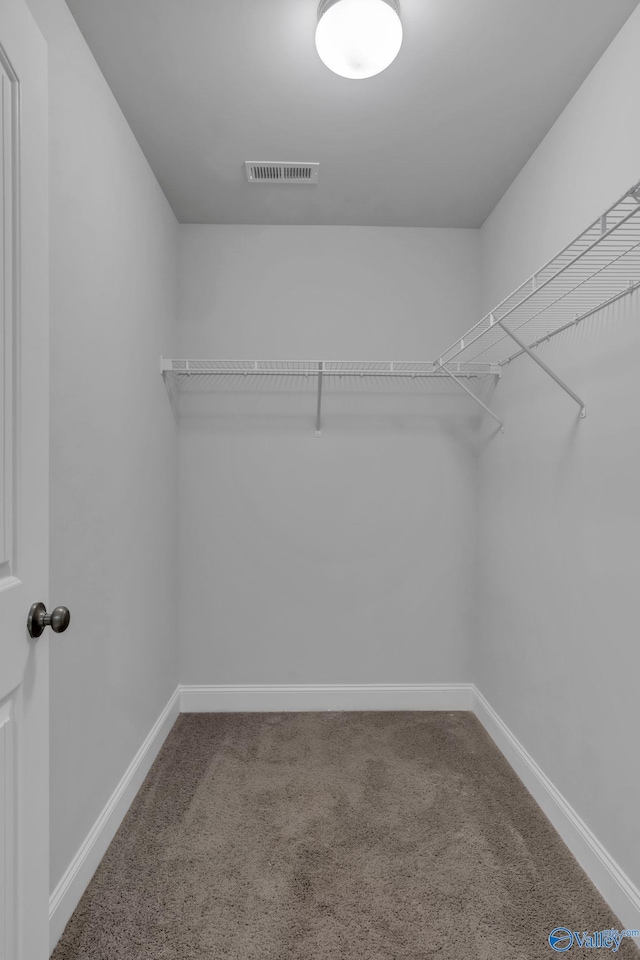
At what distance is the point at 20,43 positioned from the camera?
0.97 metres

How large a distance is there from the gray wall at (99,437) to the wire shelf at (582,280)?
4.11 feet

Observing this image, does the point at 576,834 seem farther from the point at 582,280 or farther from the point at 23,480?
the point at 23,480

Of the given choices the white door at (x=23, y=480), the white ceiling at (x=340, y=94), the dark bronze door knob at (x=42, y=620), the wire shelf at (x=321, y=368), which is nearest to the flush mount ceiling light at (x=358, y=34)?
the white ceiling at (x=340, y=94)

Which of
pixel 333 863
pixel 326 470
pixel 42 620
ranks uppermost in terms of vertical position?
pixel 326 470

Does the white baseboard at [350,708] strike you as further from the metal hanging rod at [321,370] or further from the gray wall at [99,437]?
the metal hanging rod at [321,370]

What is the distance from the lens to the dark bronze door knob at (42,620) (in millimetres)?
1009

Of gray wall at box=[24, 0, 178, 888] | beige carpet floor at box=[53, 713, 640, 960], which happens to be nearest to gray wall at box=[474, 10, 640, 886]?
beige carpet floor at box=[53, 713, 640, 960]

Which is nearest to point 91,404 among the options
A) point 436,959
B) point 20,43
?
point 20,43

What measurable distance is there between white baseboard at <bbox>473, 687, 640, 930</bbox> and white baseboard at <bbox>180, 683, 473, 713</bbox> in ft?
1.24

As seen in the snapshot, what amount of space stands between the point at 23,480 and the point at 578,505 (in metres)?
1.64

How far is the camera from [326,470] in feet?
9.37

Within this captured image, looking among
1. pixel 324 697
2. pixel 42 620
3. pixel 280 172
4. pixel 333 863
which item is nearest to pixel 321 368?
pixel 280 172

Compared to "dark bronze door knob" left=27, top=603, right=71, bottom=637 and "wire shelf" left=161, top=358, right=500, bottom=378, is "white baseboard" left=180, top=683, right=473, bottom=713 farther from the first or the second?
"dark bronze door knob" left=27, top=603, right=71, bottom=637

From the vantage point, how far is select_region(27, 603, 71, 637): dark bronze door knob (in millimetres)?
1009
